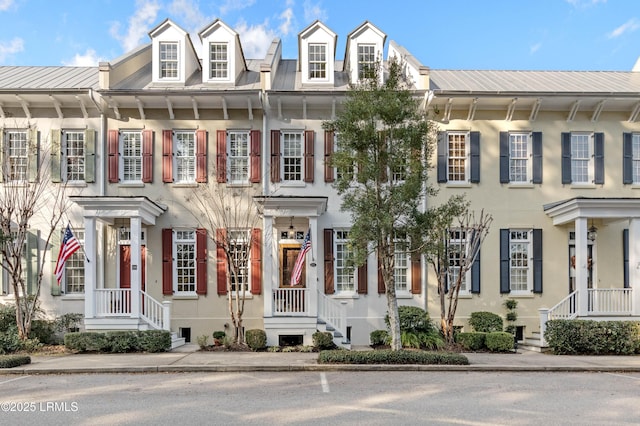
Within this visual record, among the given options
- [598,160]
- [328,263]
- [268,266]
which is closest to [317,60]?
[328,263]

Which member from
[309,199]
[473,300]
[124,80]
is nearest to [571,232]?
[473,300]

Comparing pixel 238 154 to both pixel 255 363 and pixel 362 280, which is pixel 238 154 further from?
pixel 255 363

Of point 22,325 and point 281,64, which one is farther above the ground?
point 281,64

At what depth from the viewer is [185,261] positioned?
1680 cm

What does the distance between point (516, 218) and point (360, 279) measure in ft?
17.4

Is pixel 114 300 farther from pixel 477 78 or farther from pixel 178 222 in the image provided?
pixel 477 78

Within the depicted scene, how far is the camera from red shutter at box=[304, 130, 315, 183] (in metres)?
16.9

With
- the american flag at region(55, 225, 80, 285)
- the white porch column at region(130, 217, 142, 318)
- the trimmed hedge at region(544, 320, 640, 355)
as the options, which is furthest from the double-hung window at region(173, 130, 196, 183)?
the trimmed hedge at region(544, 320, 640, 355)

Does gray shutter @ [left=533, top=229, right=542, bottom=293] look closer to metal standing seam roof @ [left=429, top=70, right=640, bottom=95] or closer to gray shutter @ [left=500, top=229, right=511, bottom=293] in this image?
gray shutter @ [left=500, top=229, right=511, bottom=293]

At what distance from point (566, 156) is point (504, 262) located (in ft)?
13.0

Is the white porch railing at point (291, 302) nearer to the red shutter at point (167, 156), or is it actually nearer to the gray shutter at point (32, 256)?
the red shutter at point (167, 156)

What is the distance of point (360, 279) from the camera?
659 inches

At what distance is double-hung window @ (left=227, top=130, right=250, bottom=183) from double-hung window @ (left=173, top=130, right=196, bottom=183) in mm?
1139

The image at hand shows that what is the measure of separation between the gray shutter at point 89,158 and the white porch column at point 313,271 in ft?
22.9
